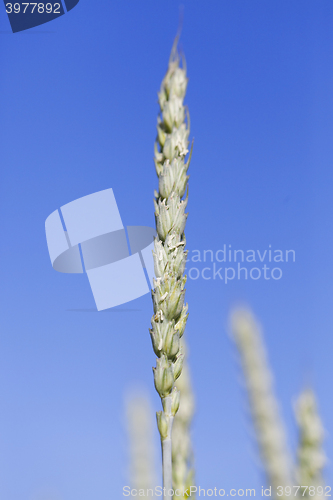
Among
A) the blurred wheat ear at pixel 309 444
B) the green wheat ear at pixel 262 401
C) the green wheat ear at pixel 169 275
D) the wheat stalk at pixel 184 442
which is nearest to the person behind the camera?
the green wheat ear at pixel 169 275

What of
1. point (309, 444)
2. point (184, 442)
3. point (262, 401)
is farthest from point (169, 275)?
point (262, 401)

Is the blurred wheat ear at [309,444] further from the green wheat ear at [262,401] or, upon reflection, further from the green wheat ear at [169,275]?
the green wheat ear at [169,275]

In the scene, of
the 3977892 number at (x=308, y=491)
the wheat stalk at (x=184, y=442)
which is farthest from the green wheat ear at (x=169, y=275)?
the 3977892 number at (x=308, y=491)

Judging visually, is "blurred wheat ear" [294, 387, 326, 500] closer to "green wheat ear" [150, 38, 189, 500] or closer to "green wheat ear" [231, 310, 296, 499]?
"green wheat ear" [231, 310, 296, 499]

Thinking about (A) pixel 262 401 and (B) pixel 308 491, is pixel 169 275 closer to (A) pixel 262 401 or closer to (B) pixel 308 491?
(B) pixel 308 491

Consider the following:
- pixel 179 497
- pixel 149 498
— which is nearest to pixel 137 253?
pixel 149 498

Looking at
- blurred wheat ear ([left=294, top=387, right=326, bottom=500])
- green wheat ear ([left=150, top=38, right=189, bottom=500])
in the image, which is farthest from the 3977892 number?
green wheat ear ([left=150, top=38, right=189, bottom=500])

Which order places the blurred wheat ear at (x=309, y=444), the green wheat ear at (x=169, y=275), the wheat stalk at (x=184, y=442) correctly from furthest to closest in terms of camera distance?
the blurred wheat ear at (x=309, y=444) → the wheat stalk at (x=184, y=442) → the green wheat ear at (x=169, y=275)

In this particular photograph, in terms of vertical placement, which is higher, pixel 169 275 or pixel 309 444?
pixel 169 275

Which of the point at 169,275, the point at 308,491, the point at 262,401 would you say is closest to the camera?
the point at 169,275
